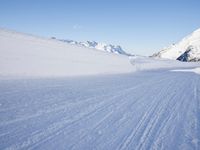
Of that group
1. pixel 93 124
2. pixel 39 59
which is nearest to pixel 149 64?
pixel 39 59

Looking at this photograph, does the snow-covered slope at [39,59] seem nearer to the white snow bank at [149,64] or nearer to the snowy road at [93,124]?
the snowy road at [93,124]

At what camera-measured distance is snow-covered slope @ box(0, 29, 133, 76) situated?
1763 centimetres

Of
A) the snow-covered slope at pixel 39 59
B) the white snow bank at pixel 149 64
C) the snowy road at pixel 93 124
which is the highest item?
the snow-covered slope at pixel 39 59

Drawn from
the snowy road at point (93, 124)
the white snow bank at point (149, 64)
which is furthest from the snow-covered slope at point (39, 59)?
the white snow bank at point (149, 64)

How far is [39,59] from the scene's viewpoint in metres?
21.2

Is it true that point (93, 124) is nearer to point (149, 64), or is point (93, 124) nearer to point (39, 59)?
point (39, 59)

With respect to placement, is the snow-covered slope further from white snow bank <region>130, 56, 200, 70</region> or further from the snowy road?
Result: white snow bank <region>130, 56, 200, 70</region>

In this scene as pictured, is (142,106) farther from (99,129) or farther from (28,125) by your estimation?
(28,125)

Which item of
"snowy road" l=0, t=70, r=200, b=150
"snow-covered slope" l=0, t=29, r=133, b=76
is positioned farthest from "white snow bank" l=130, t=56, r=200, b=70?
"snowy road" l=0, t=70, r=200, b=150

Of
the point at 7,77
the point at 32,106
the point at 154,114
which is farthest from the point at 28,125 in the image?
the point at 7,77

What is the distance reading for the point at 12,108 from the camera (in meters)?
7.51

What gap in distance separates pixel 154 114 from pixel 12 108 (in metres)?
4.07

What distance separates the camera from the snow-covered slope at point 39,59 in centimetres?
1763

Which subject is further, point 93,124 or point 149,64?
point 149,64
